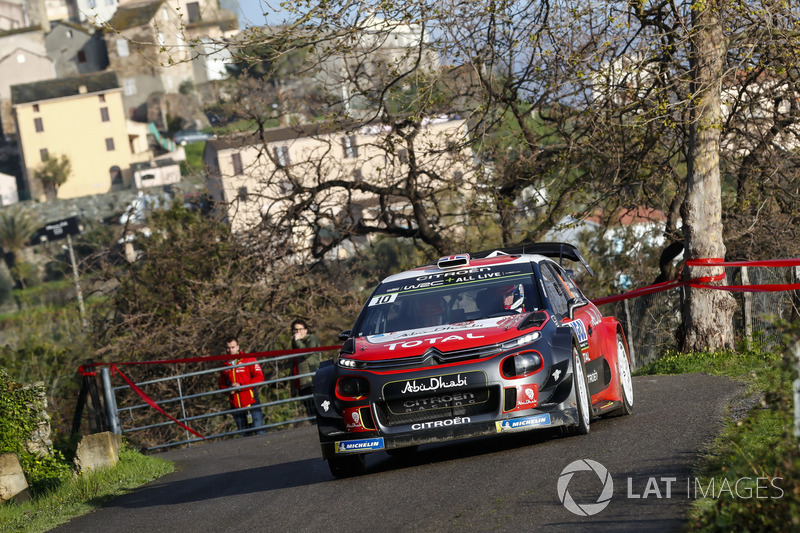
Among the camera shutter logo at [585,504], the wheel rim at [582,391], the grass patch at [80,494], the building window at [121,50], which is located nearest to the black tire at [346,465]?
the wheel rim at [582,391]

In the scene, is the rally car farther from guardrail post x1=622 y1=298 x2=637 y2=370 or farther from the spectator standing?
guardrail post x1=622 y1=298 x2=637 y2=370

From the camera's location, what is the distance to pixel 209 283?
72.7 feet

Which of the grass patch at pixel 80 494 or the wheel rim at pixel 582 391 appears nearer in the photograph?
the wheel rim at pixel 582 391

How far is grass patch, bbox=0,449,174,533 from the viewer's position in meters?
9.60

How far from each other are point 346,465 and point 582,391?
222 cm

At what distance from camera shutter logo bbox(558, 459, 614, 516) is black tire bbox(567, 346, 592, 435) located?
0.97 metres

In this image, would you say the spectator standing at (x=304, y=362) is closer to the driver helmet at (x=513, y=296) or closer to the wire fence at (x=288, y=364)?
the wire fence at (x=288, y=364)

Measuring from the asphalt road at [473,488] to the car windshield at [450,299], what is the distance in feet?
4.11

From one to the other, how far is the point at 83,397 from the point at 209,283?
5674 mm

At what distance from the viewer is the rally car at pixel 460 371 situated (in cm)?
835

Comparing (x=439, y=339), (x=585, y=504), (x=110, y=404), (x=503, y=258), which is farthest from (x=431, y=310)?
(x=110, y=404)

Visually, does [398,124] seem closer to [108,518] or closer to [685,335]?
[685,335]

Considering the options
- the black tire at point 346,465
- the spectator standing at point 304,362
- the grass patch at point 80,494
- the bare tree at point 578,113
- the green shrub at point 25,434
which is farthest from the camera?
the spectator standing at point 304,362

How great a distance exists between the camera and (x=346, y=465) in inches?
362
